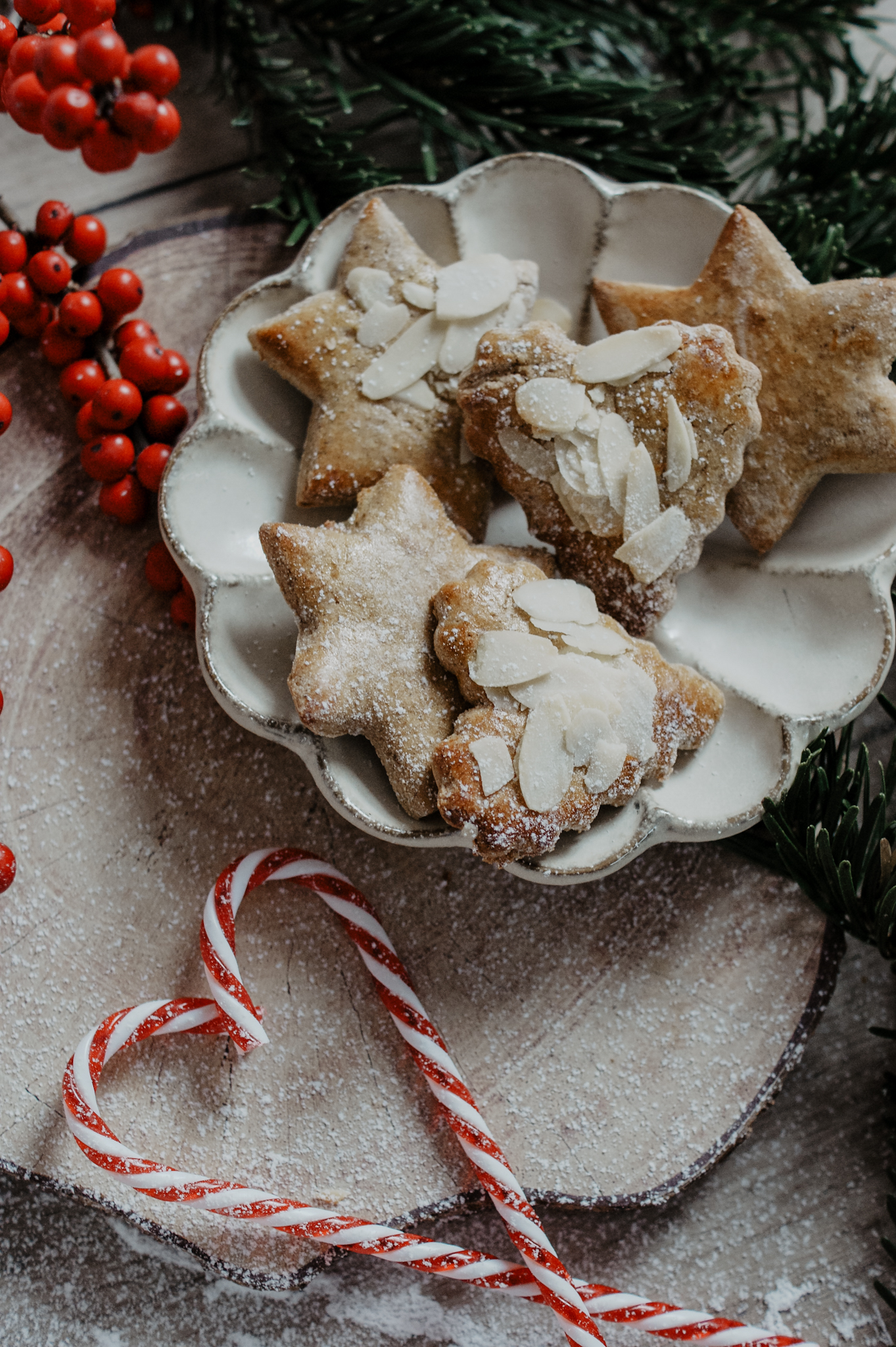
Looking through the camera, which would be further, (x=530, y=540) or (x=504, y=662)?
(x=530, y=540)

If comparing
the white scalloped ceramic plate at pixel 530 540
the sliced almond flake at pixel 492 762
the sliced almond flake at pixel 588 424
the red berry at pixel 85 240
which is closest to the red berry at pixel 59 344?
the red berry at pixel 85 240

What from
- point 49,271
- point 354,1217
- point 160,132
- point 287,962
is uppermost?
point 160,132

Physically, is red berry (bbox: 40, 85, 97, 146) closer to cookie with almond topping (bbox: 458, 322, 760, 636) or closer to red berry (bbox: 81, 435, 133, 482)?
red berry (bbox: 81, 435, 133, 482)

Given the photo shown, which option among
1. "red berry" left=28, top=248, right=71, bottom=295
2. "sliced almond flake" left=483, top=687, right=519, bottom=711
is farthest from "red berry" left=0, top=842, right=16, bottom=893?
"red berry" left=28, top=248, right=71, bottom=295

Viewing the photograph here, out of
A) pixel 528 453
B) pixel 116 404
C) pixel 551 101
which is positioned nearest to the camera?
pixel 528 453

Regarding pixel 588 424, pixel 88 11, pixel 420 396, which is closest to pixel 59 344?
pixel 88 11

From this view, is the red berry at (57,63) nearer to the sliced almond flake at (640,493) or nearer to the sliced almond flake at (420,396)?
the sliced almond flake at (420,396)

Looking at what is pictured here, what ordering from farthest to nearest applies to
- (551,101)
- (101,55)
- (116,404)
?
(551,101), (116,404), (101,55)

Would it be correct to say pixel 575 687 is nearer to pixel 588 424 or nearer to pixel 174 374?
pixel 588 424
